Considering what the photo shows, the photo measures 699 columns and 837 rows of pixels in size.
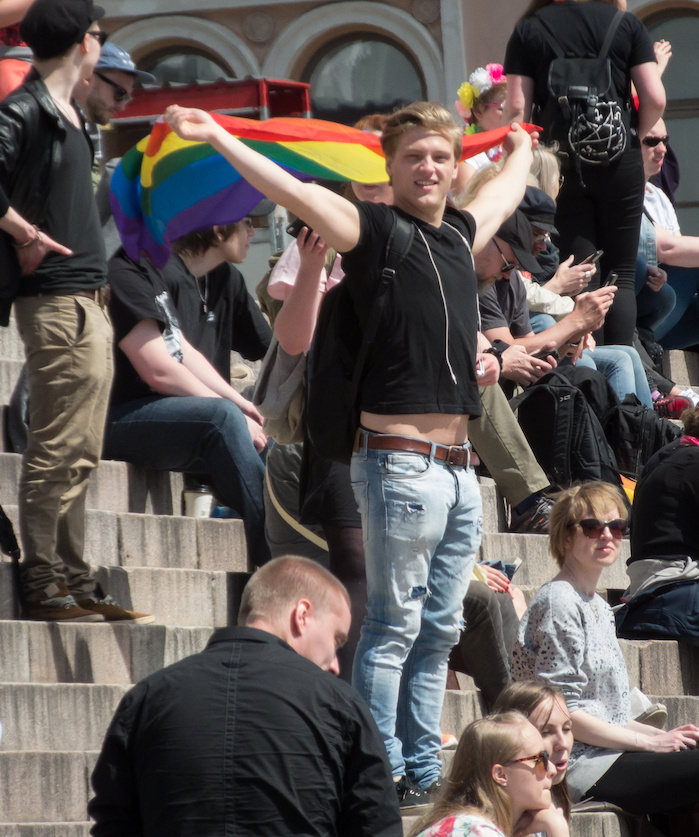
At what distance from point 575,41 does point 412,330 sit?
14.3 feet

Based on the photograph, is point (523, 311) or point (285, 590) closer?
point (285, 590)

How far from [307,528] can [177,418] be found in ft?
3.31

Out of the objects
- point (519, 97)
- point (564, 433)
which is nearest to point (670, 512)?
point (564, 433)

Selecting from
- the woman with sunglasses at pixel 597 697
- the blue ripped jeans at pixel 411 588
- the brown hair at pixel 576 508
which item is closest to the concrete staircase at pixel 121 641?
the woman with sunglasses at pixel 597 697

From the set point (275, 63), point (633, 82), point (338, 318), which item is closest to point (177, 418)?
point (338, 318)

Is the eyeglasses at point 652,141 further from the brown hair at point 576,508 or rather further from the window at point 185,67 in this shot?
the window at point 185,67

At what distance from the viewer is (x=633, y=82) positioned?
27.3ft

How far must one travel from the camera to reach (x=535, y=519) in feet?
22.5

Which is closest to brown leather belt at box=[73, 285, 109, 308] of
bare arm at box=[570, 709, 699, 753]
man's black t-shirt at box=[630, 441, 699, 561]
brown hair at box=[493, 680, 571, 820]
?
brown hair at box=[493, 680, 571, 820]

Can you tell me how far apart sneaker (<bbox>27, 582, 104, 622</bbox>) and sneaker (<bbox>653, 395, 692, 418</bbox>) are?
13.5 ft

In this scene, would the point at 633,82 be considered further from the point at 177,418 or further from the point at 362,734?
the point at 362,734

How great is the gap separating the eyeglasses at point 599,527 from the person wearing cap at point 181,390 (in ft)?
3.72

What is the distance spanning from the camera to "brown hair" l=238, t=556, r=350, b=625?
319 centimetres

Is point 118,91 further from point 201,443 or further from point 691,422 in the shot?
point 691,422
